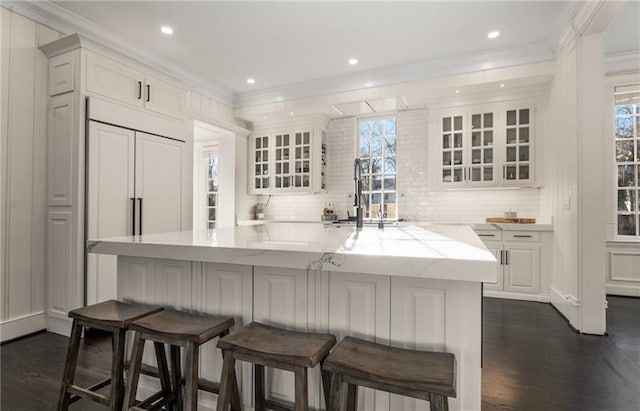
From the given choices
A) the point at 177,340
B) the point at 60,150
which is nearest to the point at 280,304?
the point at 177,340

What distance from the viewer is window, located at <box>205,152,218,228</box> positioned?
245 inches

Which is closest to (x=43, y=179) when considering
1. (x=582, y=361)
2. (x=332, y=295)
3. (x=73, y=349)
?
(x=73, y=349)

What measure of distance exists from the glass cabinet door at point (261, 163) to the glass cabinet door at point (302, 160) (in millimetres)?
548

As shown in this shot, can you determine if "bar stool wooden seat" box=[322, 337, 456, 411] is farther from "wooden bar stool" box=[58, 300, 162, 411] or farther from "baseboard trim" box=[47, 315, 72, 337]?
"baseboard trim" box=[47, 315, 72, 337]

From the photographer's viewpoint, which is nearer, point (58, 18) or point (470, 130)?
point (58, 18)

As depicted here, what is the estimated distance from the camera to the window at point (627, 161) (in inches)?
164

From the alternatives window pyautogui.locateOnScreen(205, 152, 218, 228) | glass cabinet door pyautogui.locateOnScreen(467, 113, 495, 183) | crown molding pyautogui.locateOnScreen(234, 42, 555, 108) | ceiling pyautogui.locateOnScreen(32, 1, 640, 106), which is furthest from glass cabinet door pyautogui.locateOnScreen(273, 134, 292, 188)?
glass cabinet door pyautogui.locateOnScreen(467, 113, 495, 183)

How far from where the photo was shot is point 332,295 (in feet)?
4.76

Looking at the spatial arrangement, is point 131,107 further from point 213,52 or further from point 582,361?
point 582,361

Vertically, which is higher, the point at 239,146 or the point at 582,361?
the point at 239,146

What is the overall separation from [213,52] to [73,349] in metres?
3.32

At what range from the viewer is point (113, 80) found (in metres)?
3.14

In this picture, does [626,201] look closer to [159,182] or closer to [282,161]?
[282,161]

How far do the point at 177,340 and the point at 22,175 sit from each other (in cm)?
267
